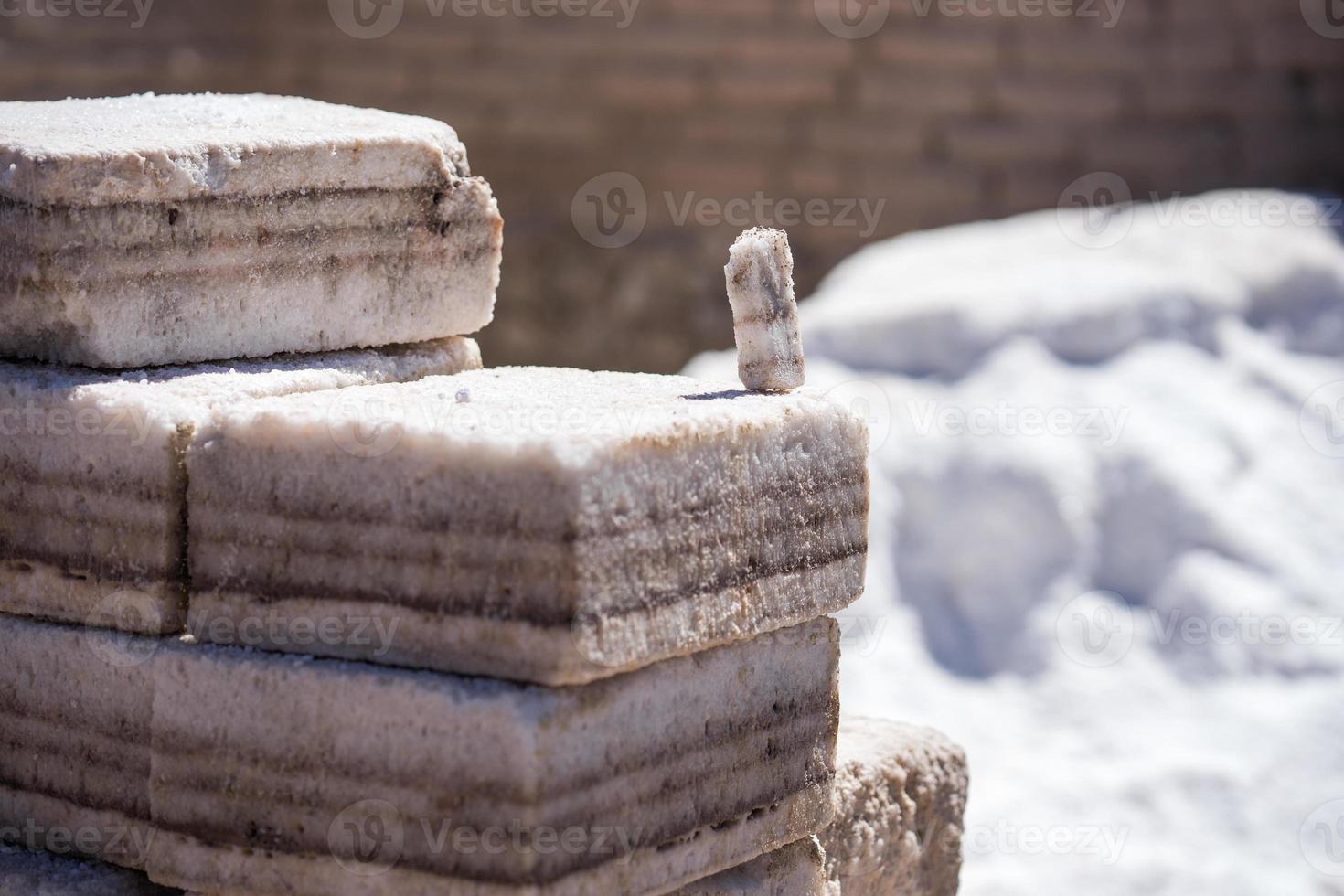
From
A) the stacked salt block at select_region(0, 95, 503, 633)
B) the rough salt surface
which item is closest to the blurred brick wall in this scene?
the rough salt surface

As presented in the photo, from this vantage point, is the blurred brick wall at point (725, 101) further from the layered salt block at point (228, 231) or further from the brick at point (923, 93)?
the layered salt block at point (228, 231)

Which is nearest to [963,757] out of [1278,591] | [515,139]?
[1278,591]

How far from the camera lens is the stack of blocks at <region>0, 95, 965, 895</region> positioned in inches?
81.8

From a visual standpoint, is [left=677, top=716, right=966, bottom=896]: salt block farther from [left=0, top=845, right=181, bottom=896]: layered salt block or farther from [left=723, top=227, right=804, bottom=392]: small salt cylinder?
[left=0, top=845, right=181, bottom=896]: layered salt block

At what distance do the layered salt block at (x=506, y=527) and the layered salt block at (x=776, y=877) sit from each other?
0.41 meters

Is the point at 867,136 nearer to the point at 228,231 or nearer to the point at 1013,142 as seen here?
the point at 1013,142

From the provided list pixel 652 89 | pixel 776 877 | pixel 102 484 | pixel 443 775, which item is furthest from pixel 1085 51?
pixel 443 775

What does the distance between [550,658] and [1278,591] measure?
13.9ft

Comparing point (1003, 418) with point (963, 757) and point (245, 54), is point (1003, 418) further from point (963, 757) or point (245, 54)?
point (245, 54)

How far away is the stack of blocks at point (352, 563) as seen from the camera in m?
2.08

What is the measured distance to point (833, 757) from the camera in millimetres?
2596

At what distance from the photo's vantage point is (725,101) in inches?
334

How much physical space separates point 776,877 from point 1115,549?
3.52 m

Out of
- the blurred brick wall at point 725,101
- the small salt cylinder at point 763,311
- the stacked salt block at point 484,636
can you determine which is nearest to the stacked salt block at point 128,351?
the stacked salt block at point 484,636
